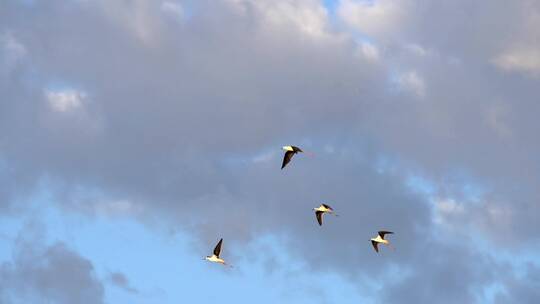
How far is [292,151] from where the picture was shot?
650ft
